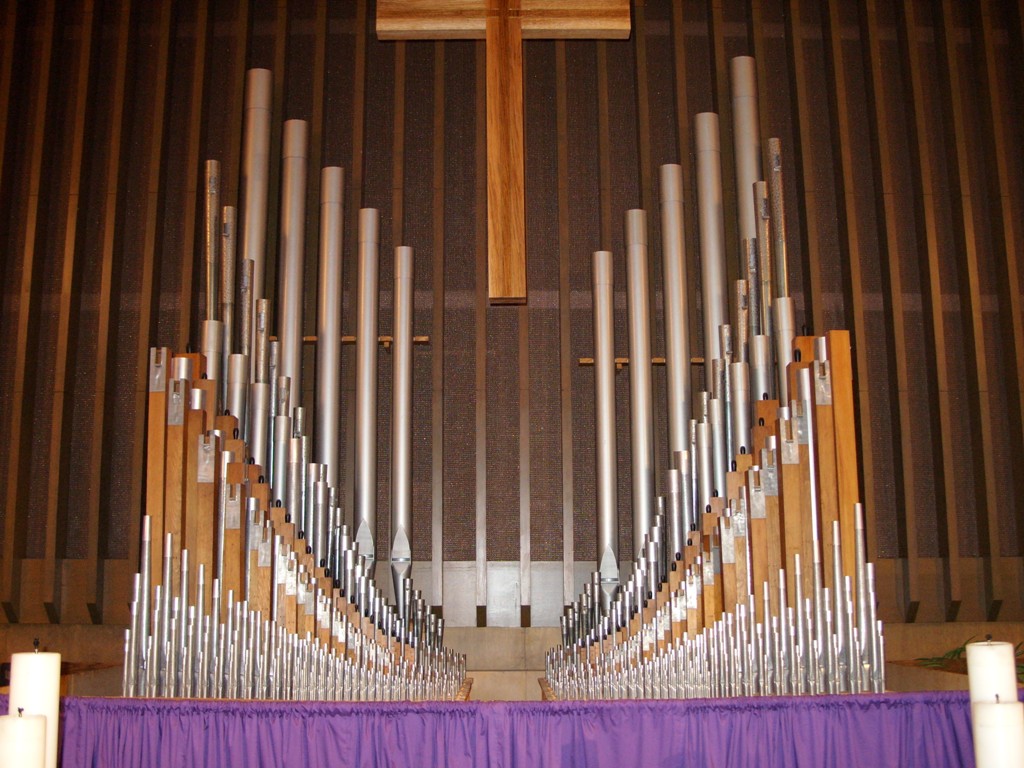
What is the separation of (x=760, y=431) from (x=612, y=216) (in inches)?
107

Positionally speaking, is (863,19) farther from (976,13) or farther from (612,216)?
(612,216)

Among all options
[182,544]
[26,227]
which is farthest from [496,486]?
[26,227]

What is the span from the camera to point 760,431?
5.57 metres

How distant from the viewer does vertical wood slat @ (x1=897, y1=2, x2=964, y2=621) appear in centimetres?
721

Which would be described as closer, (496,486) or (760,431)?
(760,431)

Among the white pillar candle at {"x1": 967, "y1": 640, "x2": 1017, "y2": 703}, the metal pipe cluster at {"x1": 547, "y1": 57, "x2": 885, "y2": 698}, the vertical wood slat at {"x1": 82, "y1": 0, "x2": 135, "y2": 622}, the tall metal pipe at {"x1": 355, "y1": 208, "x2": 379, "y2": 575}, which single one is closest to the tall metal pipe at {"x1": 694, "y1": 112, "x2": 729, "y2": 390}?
the metal pipe cluster at {"x1": 547, "y1": 57, "x2": 885, "y2": 698}

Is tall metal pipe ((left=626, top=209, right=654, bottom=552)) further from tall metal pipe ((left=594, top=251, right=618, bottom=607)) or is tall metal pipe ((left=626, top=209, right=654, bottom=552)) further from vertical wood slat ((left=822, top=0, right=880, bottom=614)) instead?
vertical wood slat ((left=822, top=0, right=880, bottom=614))

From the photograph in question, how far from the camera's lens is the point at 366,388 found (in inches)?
276

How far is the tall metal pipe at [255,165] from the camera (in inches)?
284

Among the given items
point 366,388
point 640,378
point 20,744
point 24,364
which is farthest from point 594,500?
point 20,744

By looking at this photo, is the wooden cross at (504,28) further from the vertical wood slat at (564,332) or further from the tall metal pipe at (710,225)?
the vertical wood slat at (564,332)

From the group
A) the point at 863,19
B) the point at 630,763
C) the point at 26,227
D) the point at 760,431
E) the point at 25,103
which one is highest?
the point at 863,19

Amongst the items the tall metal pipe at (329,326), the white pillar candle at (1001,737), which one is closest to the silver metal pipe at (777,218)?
the tall metal pipe at (329,326)

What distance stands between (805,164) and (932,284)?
3.61 feet
